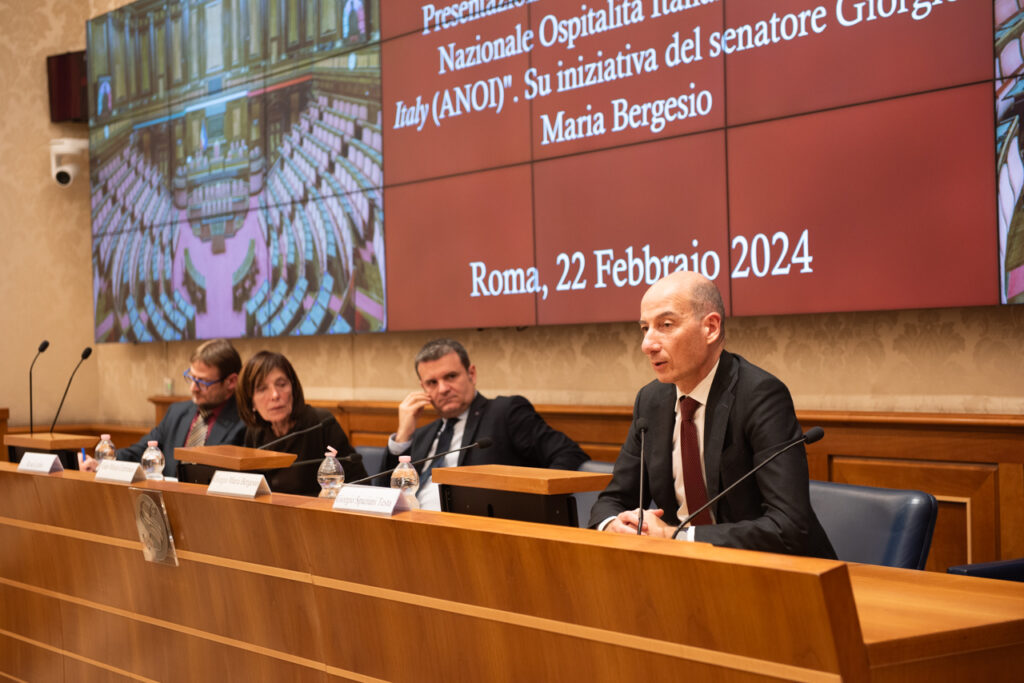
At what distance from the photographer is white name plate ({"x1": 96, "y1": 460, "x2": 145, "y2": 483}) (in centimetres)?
269

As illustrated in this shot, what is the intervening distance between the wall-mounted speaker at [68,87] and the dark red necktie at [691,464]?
572 centimetres

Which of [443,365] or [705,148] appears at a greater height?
[705,148]

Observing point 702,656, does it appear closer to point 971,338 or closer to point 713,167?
point 971,338

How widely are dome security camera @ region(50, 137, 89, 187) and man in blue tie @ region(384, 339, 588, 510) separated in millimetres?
4265

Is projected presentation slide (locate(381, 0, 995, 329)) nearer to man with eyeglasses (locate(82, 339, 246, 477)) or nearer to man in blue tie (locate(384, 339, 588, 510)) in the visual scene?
man in blue tie (locate(384, 339, 588, 510))

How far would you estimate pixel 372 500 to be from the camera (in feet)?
6.72

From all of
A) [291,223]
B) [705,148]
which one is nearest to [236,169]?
[291,223]

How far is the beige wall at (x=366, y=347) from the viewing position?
3.36 meters

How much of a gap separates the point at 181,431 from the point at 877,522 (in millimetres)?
2973

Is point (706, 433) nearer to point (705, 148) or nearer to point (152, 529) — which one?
point (152, 529)

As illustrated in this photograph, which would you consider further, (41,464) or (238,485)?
(41,464)

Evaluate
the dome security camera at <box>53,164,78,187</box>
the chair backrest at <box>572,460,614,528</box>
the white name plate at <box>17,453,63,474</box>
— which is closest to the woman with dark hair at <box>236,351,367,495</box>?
the white name plate at <box>17,453,63,474</box>

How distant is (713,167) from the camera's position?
371 centimetres

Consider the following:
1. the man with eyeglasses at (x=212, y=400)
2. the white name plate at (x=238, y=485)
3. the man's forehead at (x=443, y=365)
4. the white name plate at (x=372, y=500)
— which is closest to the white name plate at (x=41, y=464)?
the man with eyeglasses at (x=212, y=400)
